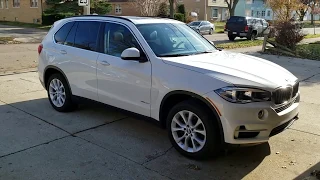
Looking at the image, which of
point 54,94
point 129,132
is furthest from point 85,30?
point 129,132

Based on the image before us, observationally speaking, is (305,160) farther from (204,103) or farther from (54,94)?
(54,94)

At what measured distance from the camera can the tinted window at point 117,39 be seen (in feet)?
15.4

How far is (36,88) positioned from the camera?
7605 millimetres

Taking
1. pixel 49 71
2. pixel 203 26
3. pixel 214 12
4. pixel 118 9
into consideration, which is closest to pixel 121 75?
pixel 49 71

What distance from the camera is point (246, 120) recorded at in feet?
11.8

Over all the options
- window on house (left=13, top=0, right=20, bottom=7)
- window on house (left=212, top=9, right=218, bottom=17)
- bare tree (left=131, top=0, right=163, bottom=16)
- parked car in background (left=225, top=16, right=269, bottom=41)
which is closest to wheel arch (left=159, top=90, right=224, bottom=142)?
parked car in background (left=225, top=16, right=269, bottom=41)

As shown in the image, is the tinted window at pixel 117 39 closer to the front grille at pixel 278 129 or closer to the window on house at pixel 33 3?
the front grille at pixel 278 129

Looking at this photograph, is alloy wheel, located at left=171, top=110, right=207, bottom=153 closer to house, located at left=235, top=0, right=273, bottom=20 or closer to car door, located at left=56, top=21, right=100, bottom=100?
car door, located at left=56, top=21, right=100, bottom=100

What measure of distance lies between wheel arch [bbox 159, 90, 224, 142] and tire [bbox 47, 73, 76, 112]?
206 cm

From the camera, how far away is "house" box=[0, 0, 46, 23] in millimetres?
37725

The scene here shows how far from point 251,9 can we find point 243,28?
139ft

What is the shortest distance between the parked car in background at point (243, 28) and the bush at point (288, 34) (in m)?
8.74

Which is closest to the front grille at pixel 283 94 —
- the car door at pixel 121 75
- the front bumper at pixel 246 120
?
the front bumper at pixel 246 120

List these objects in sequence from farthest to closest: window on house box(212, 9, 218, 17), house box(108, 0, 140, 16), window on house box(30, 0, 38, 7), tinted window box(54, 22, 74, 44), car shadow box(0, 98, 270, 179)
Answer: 1. window on house box(212, 9, 218, 17)
2. house box(108, 0, 140, 16)
3. window on house box(30, 0, 38, 7)
4. tinted window box(54, 22, 74, 44)
5. car shadow box(0, 98, 270, 179)
